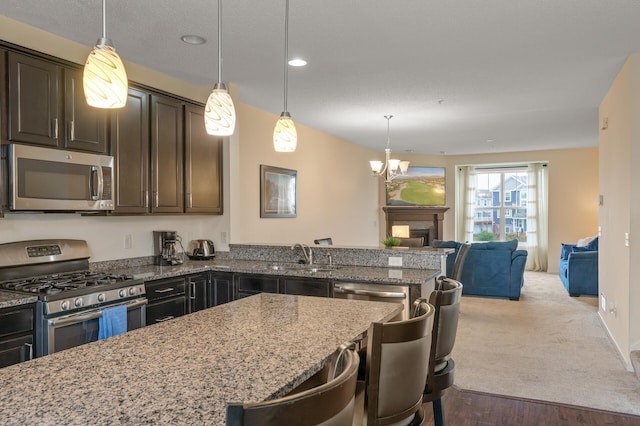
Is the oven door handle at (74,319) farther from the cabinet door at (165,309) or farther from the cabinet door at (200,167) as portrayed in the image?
the cabinet door at (200,167)

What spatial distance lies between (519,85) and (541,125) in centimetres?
252

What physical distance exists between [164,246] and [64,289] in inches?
59.5

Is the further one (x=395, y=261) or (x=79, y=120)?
(x=395, y=261)

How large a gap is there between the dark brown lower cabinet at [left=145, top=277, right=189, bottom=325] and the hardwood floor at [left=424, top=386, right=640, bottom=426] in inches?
80.1

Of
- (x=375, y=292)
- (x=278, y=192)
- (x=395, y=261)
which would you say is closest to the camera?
(x=375, y=292)

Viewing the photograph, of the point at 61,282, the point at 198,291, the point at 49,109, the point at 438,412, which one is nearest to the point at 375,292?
the point at 438,412

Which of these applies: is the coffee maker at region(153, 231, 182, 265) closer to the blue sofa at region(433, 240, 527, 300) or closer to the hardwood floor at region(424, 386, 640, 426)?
the hardwood floor at region(424, 386, 640, 426)

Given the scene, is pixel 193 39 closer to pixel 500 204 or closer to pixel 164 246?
pixel 164 246

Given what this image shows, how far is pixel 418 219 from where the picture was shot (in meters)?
10.4

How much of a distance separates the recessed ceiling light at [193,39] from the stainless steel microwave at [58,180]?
1.04 metres

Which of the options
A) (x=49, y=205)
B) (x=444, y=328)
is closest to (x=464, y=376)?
(x=444, y=328)

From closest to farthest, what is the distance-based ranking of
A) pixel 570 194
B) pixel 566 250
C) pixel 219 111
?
pixel 219 111 → pixel 566 250 → pixel 570 194

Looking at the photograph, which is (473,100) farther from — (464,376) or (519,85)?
(464,376)

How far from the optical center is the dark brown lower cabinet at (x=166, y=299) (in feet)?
11.5
